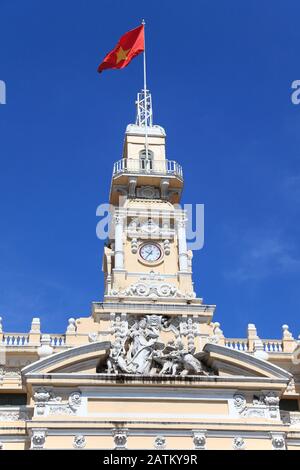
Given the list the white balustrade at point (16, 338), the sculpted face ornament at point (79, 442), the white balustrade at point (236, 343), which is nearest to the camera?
the sculpted face ornament at point (79, 442)

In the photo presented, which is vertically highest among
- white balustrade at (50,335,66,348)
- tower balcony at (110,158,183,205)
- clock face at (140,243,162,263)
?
tower balcony at (110,158,183,205)

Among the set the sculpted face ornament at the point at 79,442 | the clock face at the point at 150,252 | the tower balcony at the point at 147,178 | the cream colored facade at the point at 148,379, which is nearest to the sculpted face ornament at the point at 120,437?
the cream colored facade at the point at 148,379

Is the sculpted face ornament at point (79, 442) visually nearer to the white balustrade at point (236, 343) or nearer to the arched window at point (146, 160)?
the white balustrade at point (236, 343)

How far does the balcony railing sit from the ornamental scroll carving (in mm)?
9233

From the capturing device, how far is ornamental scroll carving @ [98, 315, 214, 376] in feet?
93.1

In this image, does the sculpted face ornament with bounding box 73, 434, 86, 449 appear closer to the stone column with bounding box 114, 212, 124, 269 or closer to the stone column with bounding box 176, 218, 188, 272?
the stone column with bounding box 114, 212, 124, 269

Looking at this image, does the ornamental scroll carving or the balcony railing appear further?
the balcony railing

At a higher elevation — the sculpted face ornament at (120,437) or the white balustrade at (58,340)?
the white balustrade at (58,340)

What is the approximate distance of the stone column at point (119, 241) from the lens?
111 ft

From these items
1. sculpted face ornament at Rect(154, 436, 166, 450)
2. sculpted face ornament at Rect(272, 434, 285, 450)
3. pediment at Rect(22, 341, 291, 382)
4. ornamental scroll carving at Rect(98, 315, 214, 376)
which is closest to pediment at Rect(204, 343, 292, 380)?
pediment at Rect(22, 341, 291, 382)

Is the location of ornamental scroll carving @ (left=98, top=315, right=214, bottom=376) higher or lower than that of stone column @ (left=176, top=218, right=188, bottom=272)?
lower

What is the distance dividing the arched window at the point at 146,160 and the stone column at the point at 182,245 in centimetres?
360

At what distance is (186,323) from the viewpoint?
1224 inches
